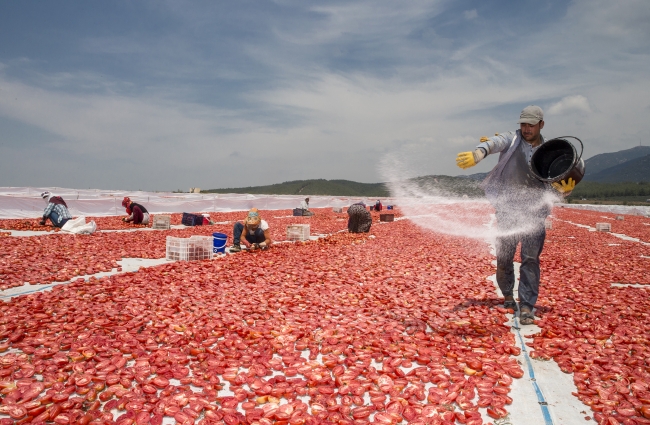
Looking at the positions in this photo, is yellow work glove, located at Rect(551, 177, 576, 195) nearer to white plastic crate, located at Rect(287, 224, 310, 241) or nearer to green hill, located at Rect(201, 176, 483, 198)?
white plastic crate, located at Rect(287, 224, 310, 241)

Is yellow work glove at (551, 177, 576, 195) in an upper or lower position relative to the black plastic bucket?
lower

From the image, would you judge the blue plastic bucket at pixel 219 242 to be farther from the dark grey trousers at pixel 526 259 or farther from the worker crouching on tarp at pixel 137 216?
the worker crouching on tarp at pixel 137 216

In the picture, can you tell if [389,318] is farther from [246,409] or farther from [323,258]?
[323,258]

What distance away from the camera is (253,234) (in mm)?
10922

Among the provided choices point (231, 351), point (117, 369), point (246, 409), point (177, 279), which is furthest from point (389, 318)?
point (177, 279)

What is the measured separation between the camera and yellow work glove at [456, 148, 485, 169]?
425cm

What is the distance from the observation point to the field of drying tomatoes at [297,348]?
2797mm

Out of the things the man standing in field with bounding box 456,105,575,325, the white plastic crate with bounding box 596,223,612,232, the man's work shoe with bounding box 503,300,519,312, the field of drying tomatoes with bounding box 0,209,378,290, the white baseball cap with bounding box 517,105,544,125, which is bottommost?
the white plastic crate with bounding box 596,223,612,232

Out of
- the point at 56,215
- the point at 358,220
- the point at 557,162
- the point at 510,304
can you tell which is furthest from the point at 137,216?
the point at 557,162

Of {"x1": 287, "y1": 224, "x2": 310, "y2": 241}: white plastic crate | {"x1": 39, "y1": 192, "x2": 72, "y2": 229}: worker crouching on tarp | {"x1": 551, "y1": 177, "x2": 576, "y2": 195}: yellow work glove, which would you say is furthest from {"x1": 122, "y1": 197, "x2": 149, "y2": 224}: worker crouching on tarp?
{"x1": 551, "y1": 177, "x2": 576, "y2": 195}: yellow work glove

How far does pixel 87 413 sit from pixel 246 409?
1.08 meters

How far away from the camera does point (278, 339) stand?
4070 millimetres

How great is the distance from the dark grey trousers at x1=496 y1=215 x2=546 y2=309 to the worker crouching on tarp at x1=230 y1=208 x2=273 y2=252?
694cm

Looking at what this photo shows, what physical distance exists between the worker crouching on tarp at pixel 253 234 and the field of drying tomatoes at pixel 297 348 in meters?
3.17
